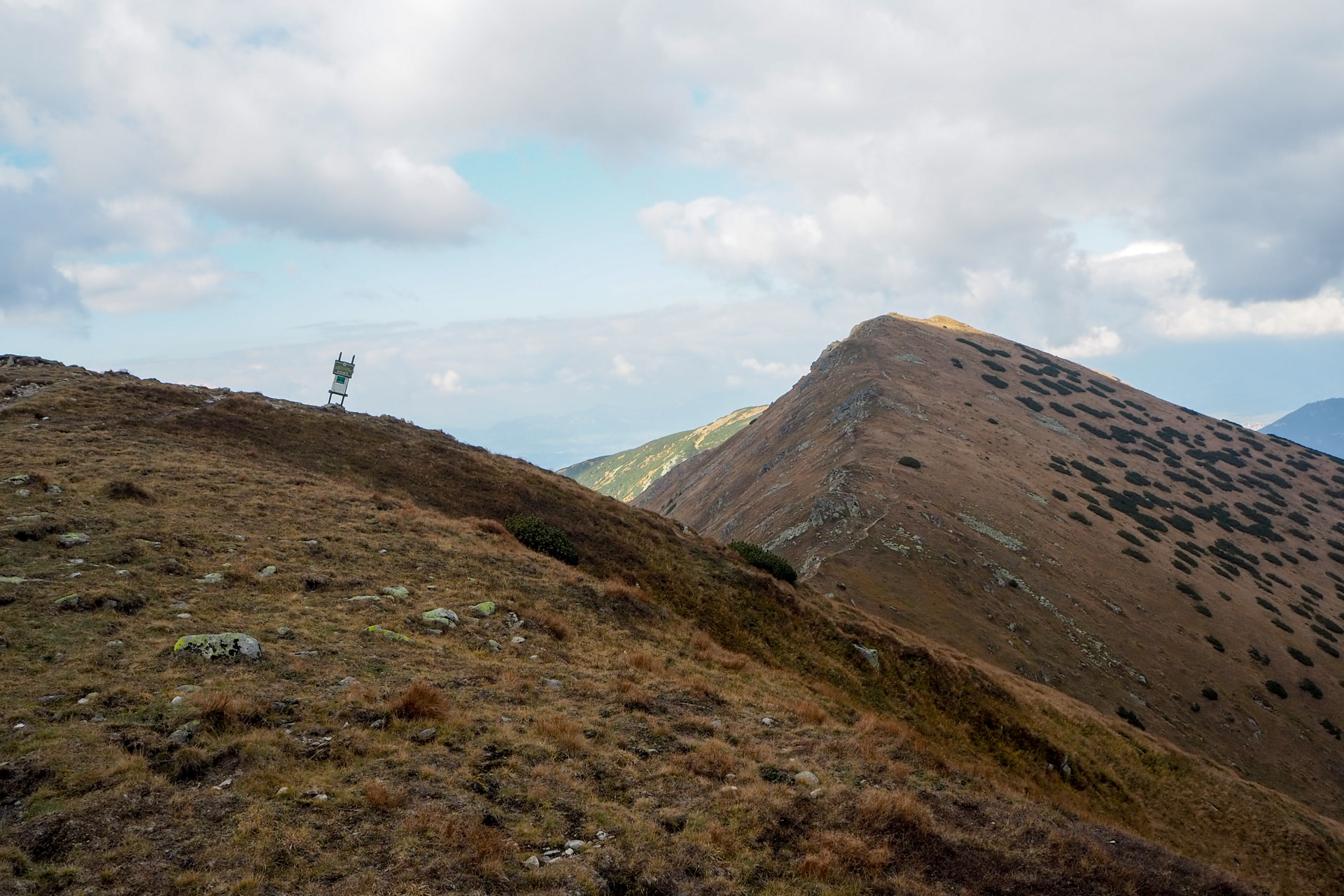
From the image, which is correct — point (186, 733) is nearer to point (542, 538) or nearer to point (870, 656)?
point (542, 538)

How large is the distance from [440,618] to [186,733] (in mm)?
7242

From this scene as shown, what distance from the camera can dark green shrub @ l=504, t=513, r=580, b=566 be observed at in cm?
2688

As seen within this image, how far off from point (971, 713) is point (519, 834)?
22.8m

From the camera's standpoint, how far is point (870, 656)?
89.5 feet

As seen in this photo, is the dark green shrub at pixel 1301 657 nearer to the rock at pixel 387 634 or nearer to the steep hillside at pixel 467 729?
the steep hillside at pixel 467 729

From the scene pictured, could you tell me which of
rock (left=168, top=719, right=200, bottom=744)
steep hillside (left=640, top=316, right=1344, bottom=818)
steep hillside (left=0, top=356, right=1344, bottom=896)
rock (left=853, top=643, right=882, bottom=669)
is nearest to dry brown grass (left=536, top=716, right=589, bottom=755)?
steep hillside (left=0, top=356, right=1344, bottom=896)

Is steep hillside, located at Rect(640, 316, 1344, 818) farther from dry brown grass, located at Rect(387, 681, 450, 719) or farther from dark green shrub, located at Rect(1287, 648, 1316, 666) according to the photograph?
dry brown grass, located at Rect(387, 681, 450, 719)

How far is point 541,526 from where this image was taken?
28.0 m

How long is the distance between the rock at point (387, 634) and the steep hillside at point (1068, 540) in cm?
2938

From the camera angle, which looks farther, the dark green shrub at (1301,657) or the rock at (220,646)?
the dark green shrub at (1301,657)

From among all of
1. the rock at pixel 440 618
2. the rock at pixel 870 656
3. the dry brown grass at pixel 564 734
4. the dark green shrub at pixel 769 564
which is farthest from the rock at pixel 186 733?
the dark green shrub at pixel 769 564

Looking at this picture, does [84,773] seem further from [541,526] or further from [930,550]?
[930,550]

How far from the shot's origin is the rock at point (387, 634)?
15.7m

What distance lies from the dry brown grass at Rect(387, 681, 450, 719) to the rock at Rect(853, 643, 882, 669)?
19.2 metres
